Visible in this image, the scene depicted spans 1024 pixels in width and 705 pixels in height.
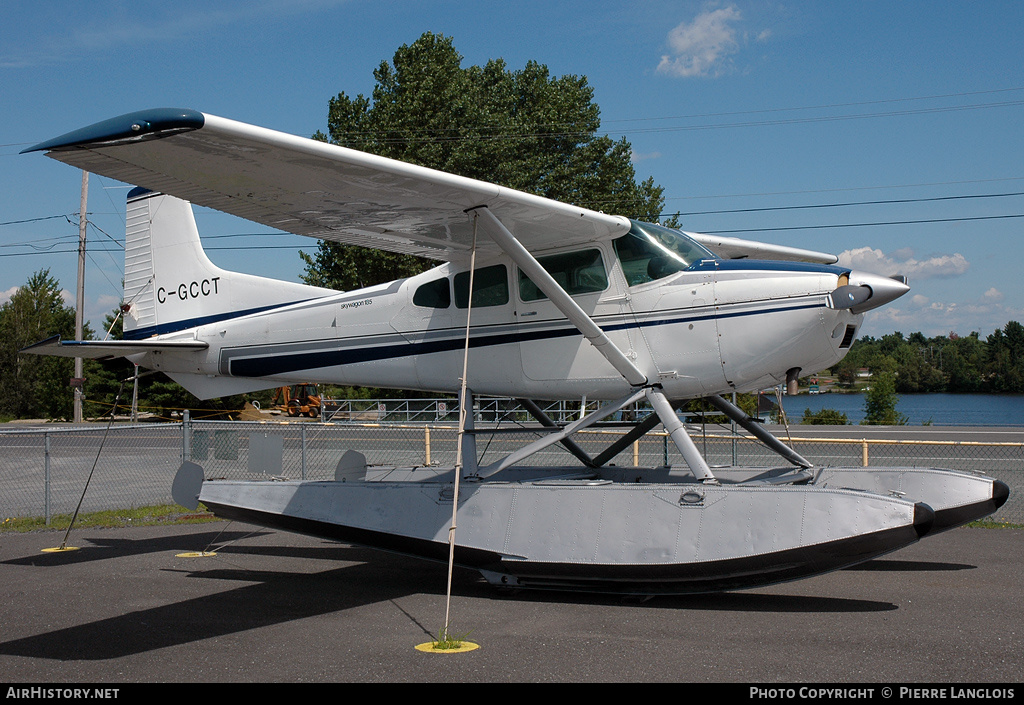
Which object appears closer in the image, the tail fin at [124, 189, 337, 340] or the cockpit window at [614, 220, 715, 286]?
the cockpit window at [614, 220, 715, 286]

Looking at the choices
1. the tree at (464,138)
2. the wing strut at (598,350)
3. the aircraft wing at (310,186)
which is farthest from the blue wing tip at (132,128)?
the tree at (464,138)

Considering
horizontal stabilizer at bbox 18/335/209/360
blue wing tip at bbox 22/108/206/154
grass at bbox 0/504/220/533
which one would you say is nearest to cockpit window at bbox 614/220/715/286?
blue wing tip at bbox 22/108/206/154

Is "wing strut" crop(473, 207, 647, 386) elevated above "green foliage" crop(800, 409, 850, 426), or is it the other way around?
"wing strut" crop(473, 207, 647, 386)

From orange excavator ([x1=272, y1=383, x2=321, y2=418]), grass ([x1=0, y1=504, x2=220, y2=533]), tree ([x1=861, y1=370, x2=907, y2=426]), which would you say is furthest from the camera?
orange excavator ([x1=272, y1=383, x2=321, y2=418])

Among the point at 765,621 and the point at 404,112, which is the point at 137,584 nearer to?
the point at 765,621

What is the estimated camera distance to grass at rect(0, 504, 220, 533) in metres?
11.2

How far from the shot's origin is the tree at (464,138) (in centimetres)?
3516

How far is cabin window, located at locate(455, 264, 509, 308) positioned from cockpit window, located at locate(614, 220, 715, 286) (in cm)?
124

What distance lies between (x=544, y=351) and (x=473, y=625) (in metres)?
2.94

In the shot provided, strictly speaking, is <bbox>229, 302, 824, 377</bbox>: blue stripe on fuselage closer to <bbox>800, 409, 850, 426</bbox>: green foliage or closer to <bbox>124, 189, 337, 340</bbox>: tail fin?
<bbox>124, 189, 337, 340</bbox>: tail fin

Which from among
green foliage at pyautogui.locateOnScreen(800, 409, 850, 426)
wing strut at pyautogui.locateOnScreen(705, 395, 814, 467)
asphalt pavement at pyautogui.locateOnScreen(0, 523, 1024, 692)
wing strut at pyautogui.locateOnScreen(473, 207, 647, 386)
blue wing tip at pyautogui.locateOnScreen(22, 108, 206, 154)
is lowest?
asphalt pavement at pyautogui.locateOnScreen(0, 523, 1024, 692)

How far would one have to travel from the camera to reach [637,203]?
43.5 metres

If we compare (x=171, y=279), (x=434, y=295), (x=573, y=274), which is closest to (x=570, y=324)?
(x=573, y=274)

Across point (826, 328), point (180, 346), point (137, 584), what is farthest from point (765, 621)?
point (180, 346)
